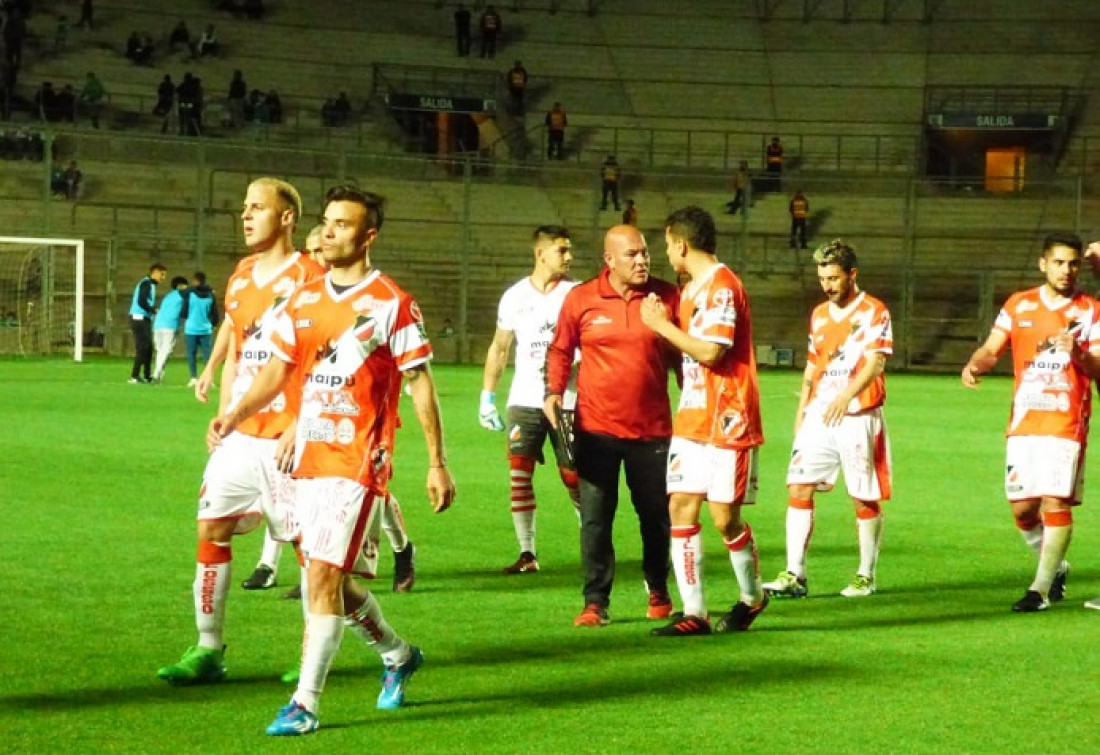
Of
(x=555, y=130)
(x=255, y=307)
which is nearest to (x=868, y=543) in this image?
(x=255, y=307)

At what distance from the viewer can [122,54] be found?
50.2 m

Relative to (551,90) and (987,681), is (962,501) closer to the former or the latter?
(987,681)

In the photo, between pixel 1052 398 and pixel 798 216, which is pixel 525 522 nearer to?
pixel 1052 398

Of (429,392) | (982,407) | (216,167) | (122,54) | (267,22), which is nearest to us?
(429,392)

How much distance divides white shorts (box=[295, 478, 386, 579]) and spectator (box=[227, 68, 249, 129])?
42278 mm

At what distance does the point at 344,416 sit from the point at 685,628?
2840 mm

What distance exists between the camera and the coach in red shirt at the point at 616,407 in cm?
934

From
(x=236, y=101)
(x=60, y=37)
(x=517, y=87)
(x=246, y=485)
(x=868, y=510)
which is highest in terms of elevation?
(x=60, y=37)

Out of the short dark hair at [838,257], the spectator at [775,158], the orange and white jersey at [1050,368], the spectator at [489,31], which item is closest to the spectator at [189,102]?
the spectator at [489,31]

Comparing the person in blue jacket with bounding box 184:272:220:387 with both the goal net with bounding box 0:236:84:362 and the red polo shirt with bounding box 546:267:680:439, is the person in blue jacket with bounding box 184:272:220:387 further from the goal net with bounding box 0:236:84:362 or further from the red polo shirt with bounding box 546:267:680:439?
the red polo shirt with bounding box 546:267:680:439

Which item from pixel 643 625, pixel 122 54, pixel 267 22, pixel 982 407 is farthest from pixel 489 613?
pixel 267 22

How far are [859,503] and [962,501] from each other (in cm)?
540

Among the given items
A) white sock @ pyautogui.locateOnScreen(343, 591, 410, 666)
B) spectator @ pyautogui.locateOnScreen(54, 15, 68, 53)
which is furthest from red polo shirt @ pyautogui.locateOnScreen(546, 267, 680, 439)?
spectator @ pyautogui.locateOnScreen(54, 15, 68, 53)

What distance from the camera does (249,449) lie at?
7840mm
